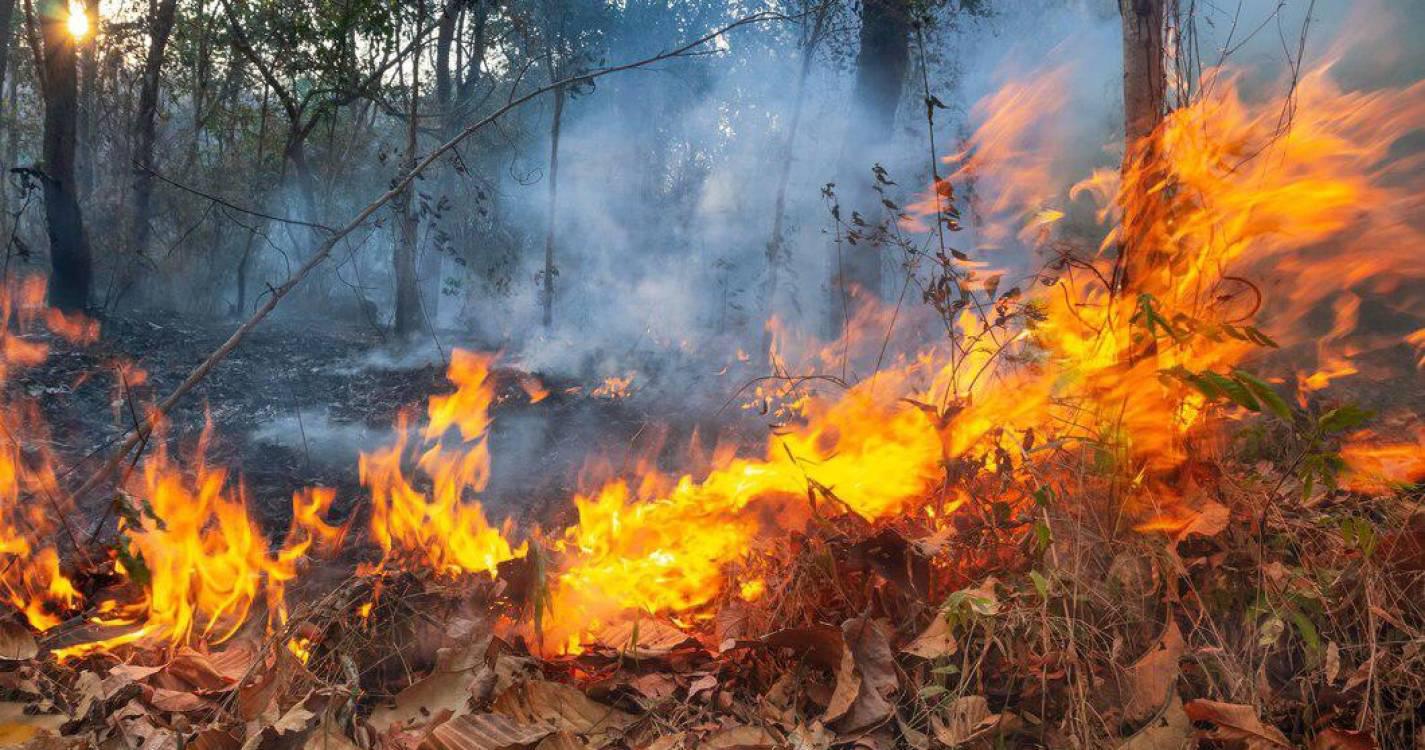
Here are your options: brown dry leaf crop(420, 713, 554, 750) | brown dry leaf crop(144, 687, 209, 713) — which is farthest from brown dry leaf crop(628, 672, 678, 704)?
brown dry leaf crop(144, 687, 209, 713)

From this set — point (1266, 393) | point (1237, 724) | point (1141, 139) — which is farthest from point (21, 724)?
point (1141, 139)

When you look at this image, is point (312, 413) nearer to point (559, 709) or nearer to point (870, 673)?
point (559, 709)

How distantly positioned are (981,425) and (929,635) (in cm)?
99

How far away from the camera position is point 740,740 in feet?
7.22

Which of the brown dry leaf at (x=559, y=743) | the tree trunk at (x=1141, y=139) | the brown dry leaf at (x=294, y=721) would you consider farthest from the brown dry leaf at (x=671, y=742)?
the tree trunk at (x=1141, y=139)

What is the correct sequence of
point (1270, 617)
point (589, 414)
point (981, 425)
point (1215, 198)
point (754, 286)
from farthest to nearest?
point (754, 286)
point (589, 414)
point (981, 425)
point (1215, 198)
point (1270, 617)

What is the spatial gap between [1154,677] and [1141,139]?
6.11 ft

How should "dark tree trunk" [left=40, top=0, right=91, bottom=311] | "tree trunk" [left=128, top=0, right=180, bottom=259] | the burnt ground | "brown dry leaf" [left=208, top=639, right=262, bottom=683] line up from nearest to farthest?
"brown dry leaf" [left=208, top=639, right=262, bottom=683] → the burnt ground → "dark tree trunk" [left=40, top=0, right=91, bottom=311] → "tree trunk" [left=128, top=0, right=180, bottom=259]

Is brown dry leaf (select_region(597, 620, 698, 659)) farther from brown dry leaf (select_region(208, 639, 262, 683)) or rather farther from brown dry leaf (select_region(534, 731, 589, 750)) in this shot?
brown dry leaf (select_region(208, 639, 262, 683))

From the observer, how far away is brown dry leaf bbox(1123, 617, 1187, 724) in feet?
7.14

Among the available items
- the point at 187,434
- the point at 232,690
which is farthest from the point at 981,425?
the point at 187,434

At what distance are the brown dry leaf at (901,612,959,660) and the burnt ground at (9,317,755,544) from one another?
3222 millimetres

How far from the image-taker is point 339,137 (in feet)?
51.4

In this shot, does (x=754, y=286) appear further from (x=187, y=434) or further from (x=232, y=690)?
(x=232, y=690)
